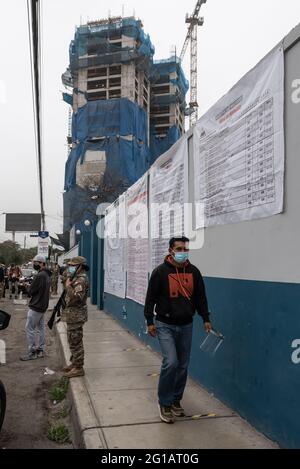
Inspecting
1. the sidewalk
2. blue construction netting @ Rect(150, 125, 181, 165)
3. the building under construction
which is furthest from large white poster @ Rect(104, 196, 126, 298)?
blue construction netting @ Rect(150, 125, 181, 165)

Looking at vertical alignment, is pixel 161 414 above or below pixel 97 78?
below

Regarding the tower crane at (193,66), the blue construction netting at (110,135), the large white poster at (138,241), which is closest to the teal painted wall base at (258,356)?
the large white poster at (138,241)

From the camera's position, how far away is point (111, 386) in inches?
229

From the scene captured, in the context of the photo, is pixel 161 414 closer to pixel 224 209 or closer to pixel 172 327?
pixel 172 327

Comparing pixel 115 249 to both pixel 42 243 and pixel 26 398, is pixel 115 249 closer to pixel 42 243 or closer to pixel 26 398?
pixel 26 398

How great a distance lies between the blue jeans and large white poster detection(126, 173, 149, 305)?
12.1 ft

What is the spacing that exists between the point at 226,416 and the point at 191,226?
95.6 inches

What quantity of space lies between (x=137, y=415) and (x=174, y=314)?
3.61 feet

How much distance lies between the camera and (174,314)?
450cm

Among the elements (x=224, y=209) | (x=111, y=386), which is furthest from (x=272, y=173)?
(x=111, y=386)

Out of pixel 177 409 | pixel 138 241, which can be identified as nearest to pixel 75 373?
pixel 177 409

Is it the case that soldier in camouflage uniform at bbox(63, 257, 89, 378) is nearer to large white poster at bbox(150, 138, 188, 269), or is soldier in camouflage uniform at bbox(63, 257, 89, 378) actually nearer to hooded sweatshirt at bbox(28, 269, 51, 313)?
large white poster at bbox(150, 138, 188, 269)
